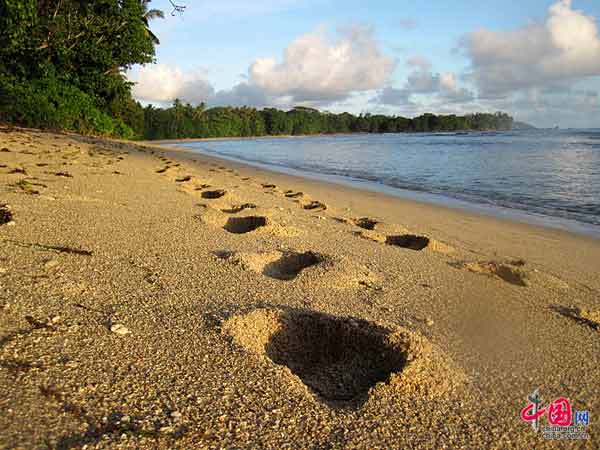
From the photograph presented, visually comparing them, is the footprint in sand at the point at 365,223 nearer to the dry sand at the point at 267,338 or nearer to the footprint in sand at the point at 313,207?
the footprint in sand at the point at 313,207

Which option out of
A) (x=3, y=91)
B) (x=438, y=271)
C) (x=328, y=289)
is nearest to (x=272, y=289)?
(x=328, y=289)

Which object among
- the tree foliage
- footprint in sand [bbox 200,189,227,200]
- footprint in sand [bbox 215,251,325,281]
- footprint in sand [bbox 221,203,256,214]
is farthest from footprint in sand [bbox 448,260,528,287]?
A: the tree foliage

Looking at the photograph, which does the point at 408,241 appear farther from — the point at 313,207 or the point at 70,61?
→ the point at 70,61

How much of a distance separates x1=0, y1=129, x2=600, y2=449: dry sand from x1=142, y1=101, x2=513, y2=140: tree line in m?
40.0

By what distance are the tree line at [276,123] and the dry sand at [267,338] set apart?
39972mm

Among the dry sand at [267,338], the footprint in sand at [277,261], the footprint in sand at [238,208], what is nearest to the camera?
the dry sand at [267,338]

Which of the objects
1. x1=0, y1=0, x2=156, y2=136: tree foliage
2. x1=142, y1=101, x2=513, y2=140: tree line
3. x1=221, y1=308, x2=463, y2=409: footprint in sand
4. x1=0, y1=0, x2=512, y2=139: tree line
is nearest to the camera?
x1=221, y1=308, x2=463, y2=409: footprint in sand

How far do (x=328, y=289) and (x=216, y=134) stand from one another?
3169 inches

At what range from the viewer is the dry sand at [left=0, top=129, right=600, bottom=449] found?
1.23m

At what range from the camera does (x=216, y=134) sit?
79375 mm

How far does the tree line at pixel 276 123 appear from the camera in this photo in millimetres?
67450

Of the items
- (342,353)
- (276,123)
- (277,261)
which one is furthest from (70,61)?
(276,123)

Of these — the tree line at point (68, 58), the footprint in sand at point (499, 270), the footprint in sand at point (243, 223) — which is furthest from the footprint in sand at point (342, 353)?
the tree line at point (68, 58)

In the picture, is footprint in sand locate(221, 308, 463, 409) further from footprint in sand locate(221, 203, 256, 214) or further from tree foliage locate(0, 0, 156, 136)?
tree foliage locate(0, 0, 156, 136)
